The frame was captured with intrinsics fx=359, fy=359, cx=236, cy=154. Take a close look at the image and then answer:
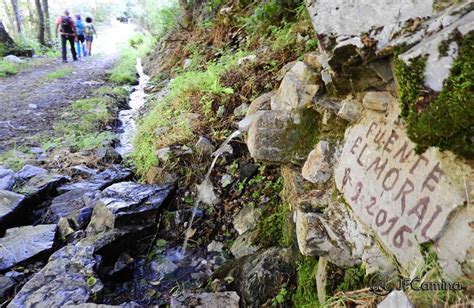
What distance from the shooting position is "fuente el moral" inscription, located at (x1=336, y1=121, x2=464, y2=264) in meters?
1.75

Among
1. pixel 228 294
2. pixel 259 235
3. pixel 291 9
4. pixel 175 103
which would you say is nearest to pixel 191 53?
pixel 175 103

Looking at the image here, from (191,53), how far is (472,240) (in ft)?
25.7

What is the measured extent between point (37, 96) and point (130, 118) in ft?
10.3

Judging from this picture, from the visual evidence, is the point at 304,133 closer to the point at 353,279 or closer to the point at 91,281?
the point at 353,279

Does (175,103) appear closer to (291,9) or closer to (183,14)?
(291,9)

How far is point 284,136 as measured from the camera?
9.98 feet

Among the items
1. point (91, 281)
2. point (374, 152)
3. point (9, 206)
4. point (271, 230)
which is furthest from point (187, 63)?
A: point (374, 152)

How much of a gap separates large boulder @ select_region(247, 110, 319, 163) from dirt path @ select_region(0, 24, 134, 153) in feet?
16.1

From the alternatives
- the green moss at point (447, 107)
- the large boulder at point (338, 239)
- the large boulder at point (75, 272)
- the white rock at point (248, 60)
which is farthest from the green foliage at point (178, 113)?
the green moss at point (447, 107)

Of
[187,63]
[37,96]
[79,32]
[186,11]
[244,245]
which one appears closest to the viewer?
[244,245]

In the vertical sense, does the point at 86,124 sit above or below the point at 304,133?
below

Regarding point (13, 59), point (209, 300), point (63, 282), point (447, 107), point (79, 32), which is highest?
point (447, 107)

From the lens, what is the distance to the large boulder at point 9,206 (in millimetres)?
4027

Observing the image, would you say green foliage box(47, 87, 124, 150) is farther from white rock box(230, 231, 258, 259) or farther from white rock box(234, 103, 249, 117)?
white rock box(230, 231, 258, 259)
